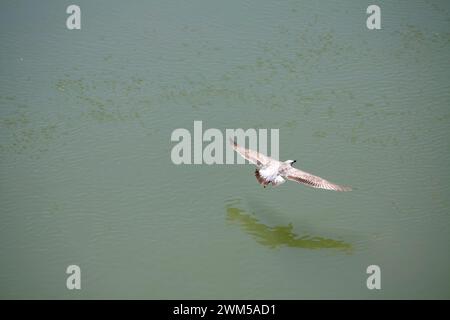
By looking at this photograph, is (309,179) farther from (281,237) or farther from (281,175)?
(281,237)

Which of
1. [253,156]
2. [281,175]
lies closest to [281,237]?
[281,175]

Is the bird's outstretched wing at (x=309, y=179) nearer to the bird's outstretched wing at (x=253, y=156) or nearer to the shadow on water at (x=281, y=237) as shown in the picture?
the bird's outstretched wing at (x=253, y=156)

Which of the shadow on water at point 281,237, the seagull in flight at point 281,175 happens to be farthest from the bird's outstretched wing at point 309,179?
the shadow on water at point 281,237

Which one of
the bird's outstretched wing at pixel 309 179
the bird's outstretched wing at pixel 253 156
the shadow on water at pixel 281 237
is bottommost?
the shadow on water at pixel 281 237

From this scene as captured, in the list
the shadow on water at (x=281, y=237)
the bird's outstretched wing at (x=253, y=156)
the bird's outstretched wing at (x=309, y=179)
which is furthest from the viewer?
the bird's outstretched wing at (x=253, y=156)

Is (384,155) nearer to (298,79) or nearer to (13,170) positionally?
(298,79)

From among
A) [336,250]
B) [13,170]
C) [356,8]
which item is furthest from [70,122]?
[356,8]

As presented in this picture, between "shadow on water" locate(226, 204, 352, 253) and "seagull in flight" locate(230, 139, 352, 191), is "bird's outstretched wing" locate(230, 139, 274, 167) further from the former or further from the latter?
"shadow on water" locate(226, 204, 352, 253)
